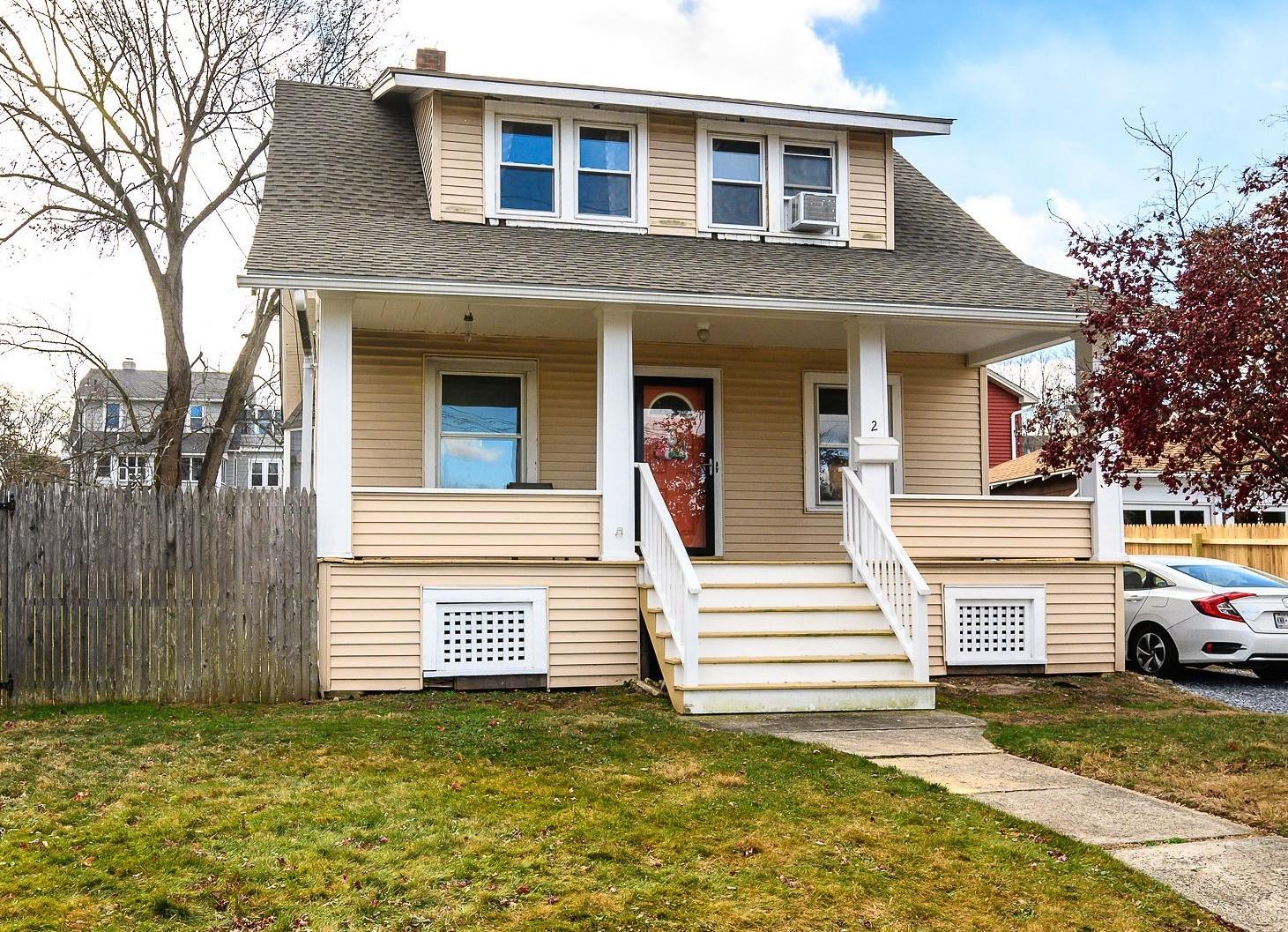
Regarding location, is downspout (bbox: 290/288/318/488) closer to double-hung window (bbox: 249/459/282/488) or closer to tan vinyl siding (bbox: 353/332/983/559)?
tan vinyl siding (bbox: 353/332/983/559)

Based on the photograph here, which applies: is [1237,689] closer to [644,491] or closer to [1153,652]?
[1153,652]

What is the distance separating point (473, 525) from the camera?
412 inches

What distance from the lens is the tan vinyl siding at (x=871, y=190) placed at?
13.1 meters

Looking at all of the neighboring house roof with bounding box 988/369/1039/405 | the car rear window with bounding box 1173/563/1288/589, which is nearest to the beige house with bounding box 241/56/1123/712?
the car rear window with bounding box 1173/563/1288/589

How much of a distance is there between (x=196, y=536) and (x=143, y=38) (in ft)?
41.8

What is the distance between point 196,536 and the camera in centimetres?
973

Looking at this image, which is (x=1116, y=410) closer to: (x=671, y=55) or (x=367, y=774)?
(x=367, y=774)

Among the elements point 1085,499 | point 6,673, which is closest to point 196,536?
point 6,673

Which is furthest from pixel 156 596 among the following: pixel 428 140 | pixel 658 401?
pixel 428 140

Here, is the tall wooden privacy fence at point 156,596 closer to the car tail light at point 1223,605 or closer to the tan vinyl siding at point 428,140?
the tan vinyl siding at point 428,140

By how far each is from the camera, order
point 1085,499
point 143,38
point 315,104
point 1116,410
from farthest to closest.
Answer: point 143,38 → point 315,104 → point 1085,499 → point 1116,410

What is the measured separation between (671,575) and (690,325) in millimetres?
3292

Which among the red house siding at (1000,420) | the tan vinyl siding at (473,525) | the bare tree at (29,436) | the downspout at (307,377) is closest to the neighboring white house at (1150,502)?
the red house siding at (1000,420)

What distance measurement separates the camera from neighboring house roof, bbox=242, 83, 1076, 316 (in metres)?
10.4
